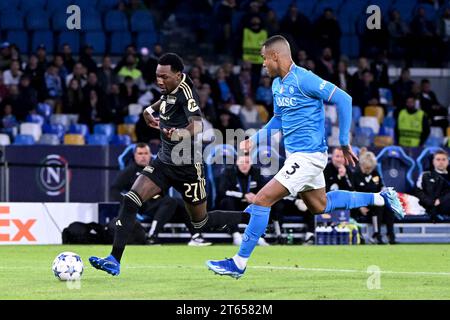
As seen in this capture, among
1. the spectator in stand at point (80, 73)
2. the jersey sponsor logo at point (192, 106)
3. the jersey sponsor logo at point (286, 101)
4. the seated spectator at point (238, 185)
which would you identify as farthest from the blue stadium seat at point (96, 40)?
the jersey sponsor logo at point (286, 101)

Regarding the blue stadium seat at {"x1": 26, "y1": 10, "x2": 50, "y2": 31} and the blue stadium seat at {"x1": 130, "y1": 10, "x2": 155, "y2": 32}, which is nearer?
the blue stadium seat at {"x1": 26, "y1": 10, "x2": 50, "y2": 31}

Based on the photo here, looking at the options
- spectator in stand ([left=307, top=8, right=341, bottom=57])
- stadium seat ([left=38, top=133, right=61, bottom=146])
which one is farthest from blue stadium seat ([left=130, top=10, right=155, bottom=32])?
stadium seat ([left=38, top=133, right=61, bottom=146])

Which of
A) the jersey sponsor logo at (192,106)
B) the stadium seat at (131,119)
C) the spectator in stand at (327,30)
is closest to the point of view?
the jersey sponsor logo at (192,106)

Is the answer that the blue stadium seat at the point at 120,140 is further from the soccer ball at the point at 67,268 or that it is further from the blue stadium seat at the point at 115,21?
the soccer ball at the point at 67,268

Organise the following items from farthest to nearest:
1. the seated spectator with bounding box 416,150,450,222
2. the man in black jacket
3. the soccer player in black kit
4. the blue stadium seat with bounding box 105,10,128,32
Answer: the blue stadium seat with bounding box 105,10,128,32, the seated spectator with bounding box 416,150,450,222, the man in black jacket, the soccer player in black kit

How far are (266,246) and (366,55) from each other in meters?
10.2

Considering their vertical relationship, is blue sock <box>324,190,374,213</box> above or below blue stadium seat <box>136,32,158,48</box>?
below

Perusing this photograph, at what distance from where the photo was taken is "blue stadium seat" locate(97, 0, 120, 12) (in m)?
27.4

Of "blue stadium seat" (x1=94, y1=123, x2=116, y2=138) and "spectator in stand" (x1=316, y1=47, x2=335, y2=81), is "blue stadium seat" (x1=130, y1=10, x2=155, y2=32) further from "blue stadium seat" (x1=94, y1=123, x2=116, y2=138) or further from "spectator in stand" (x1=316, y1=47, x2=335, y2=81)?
"blue stadium seat" (x1=94, y1=123, x2=116, y2=138)

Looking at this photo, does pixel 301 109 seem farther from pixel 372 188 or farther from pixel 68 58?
pixel 68 58

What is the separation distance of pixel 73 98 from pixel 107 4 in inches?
191

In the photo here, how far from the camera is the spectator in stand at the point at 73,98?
2328 cm

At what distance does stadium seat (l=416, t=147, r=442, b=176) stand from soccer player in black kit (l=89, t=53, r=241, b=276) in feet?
30.9

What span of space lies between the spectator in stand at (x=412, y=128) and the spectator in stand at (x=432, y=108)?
159 centimetres
